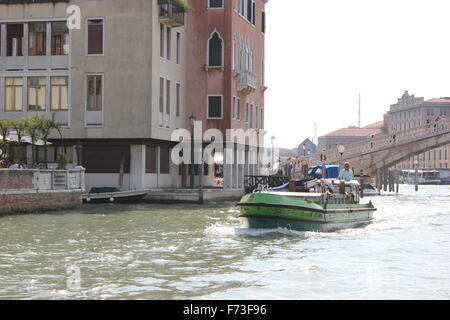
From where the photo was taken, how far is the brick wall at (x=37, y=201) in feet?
81.7

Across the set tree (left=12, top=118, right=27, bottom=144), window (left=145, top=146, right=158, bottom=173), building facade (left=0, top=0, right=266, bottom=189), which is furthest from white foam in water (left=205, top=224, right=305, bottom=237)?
window (left=145, top=146, right=158, bottom=173)

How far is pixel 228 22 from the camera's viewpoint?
39406 mm

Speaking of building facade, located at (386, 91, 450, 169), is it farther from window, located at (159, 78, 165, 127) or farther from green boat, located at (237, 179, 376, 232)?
green boat, located at (237, 179, 376, 232)

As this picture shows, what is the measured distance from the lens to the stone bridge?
56031mm

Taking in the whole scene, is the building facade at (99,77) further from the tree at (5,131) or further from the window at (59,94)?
the tree at (5,131)

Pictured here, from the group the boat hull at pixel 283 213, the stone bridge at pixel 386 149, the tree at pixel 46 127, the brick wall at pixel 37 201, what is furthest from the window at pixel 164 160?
the boat hull at pixel 283 213

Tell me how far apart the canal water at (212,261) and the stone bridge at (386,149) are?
33878mm

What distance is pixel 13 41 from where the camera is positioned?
36.0m

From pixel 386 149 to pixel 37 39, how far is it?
1172 inches

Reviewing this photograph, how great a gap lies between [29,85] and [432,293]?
27.6m

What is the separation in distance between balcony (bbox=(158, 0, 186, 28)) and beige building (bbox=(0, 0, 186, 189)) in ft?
0.19

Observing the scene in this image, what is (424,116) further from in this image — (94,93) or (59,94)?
(59,94)
